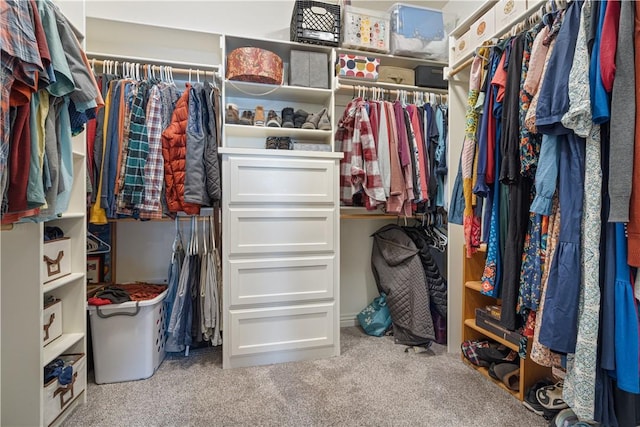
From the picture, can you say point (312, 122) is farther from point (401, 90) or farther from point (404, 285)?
point (404, 285)

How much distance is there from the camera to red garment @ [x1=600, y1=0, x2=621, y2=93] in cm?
92

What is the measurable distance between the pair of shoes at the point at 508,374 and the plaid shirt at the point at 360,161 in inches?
40.5

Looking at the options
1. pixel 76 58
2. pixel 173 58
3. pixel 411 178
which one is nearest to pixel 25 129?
pixel 76 58

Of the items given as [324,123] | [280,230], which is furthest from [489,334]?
[324,123]


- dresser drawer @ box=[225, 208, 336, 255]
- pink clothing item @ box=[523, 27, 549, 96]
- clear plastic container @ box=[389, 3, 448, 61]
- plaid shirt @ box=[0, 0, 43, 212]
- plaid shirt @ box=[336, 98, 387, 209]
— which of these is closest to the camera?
plaid shirt @ box=[0, 0, 43, 212]

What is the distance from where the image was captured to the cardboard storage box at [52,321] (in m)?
1.32

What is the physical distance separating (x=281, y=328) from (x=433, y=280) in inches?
41.1

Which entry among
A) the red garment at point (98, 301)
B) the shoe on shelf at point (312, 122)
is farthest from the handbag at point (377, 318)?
the red garment at point (98, 301)

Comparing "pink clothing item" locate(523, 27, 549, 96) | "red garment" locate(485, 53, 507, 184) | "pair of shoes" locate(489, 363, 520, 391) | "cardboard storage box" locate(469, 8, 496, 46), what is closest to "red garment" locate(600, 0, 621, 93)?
"pink clothing item" locate(523, 27, 549, 96)

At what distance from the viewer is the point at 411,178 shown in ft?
6.65

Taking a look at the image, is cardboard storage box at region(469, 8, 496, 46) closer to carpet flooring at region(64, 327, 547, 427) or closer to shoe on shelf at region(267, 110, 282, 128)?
shoe on shelf at region(267, 110, 282, 128)

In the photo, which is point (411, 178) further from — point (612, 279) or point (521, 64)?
point (612, 279)

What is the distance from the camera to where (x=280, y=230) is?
1840mm

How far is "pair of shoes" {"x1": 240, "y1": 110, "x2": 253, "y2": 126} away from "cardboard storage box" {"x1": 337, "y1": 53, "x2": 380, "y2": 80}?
638 mm
